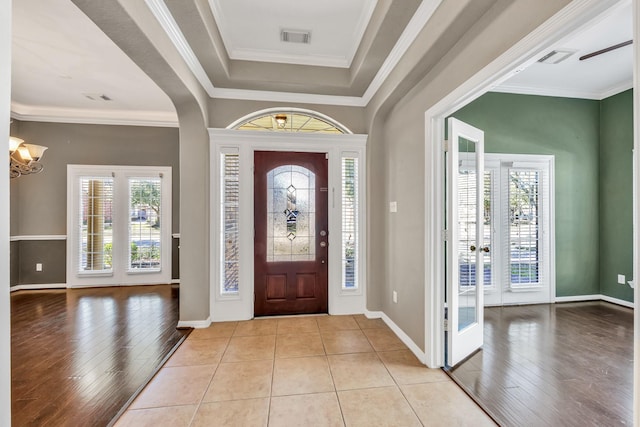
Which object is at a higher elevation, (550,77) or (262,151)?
(550,77)

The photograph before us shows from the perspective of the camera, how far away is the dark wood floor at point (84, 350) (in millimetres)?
2000

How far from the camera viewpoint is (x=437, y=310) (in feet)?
8.15

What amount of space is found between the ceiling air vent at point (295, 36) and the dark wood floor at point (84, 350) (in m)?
3.24

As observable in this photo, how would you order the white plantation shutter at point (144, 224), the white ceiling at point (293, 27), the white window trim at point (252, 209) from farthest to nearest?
the white plantation shutter at point (144, 224)
the white window trim at point (252, 209)
the white ceiling at point (293, 27)

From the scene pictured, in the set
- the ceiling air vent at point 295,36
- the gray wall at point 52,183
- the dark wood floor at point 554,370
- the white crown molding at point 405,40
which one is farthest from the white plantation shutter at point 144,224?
the dark wood floor at point 554,370

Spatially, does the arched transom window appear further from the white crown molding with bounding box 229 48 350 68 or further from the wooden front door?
the white crown molding with bounding box 229 48 350 68

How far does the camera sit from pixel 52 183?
498 cm

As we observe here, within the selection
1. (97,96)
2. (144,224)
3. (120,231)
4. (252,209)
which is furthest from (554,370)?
(97,96)

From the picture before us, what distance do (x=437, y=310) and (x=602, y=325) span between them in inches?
94.4

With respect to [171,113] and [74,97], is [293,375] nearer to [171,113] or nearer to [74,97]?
[171,113]

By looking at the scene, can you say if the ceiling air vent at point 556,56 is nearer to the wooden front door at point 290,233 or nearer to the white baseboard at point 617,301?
the wooden front door at point 290,233

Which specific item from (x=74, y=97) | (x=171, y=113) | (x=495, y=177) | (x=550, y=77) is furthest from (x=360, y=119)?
(x=74, y=97)

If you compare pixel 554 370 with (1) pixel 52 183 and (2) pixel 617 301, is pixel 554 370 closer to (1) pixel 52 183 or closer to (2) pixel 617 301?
(2) pixel 617 301

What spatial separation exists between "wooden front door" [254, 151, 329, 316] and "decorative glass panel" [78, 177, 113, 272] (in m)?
3.24
